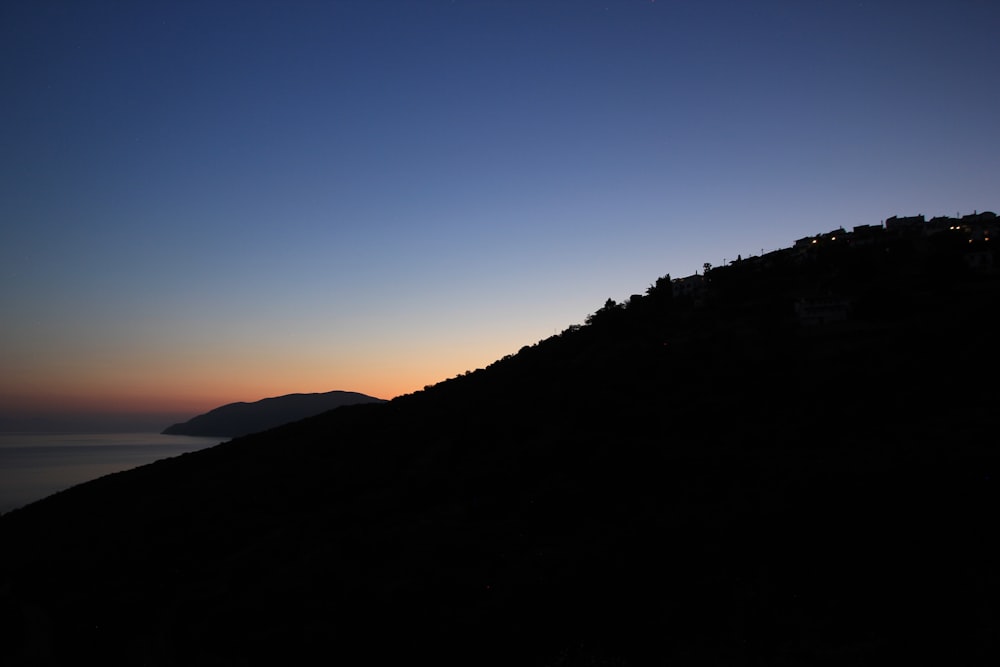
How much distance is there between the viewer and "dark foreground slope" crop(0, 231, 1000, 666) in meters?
9.63

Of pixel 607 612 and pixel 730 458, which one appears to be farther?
pixel 730 458

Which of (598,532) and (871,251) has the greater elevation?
(871,251)

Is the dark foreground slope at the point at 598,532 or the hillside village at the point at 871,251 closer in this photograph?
the dark foreground slope at the point at 598,532

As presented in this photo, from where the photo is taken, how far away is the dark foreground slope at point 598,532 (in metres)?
9.63

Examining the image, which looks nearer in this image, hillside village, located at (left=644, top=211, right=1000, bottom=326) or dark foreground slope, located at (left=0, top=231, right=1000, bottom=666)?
dark foreground slope, located at (left=0, top=231, right=1000, bottom=666)

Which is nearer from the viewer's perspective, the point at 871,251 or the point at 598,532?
the point at 598,532

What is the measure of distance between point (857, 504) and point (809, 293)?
45.7 meters

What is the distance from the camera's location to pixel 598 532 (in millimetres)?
14531

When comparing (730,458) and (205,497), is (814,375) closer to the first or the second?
(730,458)

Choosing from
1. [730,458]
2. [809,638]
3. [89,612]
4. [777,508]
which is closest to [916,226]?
[730,458]

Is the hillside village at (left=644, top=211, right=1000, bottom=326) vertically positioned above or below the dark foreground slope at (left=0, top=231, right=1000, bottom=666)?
above

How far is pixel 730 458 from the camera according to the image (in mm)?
19125

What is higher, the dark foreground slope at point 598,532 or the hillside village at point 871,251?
the hillside village at point 871,251

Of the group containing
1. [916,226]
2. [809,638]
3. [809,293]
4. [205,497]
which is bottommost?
[809,638]
